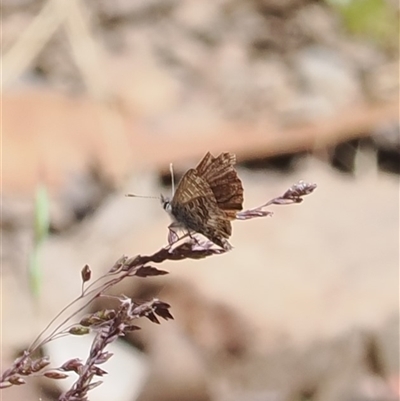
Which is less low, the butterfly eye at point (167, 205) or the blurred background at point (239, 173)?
the butterfly eye at point (167, 205)

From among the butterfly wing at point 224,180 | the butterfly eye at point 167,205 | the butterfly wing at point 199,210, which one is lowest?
the butterfly eye at point 167,205

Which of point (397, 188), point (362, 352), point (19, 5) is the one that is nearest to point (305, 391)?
point (362, 352)

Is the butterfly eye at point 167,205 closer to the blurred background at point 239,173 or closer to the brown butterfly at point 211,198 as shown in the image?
the brown butterfly at point 211,198

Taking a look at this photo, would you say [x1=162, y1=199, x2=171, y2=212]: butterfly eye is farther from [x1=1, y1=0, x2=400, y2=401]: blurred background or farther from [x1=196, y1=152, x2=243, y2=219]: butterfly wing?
[x1=1, y1=0, x2=400, y2=401]: blurred background

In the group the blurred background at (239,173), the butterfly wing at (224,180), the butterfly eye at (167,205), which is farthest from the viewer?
the blurred background at (239,173)

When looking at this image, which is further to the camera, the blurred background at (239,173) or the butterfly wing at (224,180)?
the blurred background at (239,173)

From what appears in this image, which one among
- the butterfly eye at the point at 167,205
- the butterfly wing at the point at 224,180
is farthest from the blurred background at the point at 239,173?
the butterfly wing at the point at 224,180

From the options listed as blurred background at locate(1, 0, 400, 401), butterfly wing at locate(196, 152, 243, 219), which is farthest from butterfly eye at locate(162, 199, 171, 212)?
blurred background at locate(1, 0, 400, 401)

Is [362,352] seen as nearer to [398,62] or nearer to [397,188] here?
[397,188]

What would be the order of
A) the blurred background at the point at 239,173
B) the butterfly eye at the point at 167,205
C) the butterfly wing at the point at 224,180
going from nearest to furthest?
the butterfly wing at the point at 224,180, the butterfly eye at the point at 167,205, the blurred background at the point at 239,173

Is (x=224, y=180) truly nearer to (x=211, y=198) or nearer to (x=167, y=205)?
(x=211, y=198)
